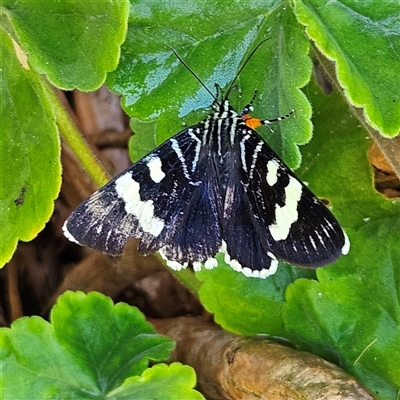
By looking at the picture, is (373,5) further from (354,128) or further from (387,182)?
(387,182)

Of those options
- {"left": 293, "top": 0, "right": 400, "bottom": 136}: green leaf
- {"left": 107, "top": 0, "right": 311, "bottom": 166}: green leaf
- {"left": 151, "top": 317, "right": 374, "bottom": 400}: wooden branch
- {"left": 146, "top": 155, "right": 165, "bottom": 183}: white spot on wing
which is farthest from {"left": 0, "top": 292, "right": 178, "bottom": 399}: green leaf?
{"left": 293, "top": 0, "right": 400, "bottom": 136}: green leaf

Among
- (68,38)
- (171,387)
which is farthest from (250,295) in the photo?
(68,38)

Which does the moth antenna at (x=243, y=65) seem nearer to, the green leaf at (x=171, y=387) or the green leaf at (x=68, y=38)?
the green leaf at (x=68, y=38)

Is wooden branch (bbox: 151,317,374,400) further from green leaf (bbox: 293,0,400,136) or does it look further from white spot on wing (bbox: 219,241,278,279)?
green leaf (bbox: 293,0,400,136)

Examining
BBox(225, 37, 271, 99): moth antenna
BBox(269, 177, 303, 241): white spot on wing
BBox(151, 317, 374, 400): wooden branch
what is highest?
BBox(225, 37, 271, 99): moth antenna

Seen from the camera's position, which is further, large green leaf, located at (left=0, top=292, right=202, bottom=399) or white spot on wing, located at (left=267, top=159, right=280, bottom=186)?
large green leaf, located at (left=0, top=292, right=202, bottom=399)

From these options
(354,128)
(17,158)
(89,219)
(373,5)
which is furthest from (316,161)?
(17,158)
